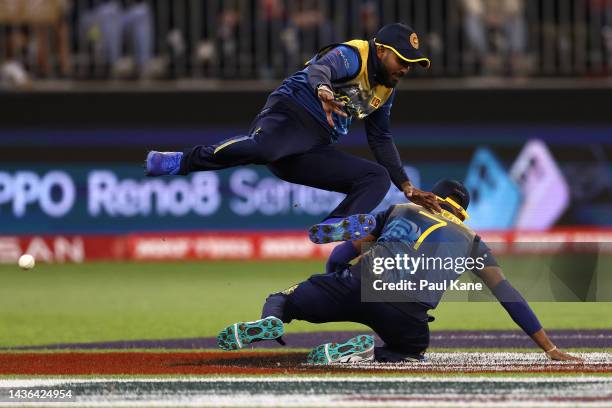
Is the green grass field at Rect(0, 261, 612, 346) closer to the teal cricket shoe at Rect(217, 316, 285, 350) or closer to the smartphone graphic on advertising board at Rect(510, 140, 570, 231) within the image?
the teal cricket shoe at Rect(217, 316, 285, 350)

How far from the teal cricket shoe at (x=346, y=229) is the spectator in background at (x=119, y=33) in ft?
34.5

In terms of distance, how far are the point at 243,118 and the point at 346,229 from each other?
32.6ft

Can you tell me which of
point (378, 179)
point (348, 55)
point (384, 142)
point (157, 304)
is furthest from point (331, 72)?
point (157, 304)

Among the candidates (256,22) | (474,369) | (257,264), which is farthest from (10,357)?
(256,22)

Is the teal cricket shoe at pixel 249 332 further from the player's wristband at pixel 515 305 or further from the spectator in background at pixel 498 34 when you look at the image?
the spectator in background at pixel 498 34

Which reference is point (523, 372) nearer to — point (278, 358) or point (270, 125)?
point (278, 358)

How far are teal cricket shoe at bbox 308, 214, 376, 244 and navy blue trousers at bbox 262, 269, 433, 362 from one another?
0.83 feet

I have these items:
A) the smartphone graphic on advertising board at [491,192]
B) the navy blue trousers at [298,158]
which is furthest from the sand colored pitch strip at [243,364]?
the smartphone graphic on advertising board at [491,192]

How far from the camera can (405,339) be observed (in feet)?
28.1

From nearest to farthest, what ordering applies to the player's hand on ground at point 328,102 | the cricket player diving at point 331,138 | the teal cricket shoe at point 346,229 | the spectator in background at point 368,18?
1. the player's hand on ground at point 328,102
2. the teal cricket shoe at point 346,229
3. the cricket player diving at point 331,138
4. the spectator in background at point 368,18

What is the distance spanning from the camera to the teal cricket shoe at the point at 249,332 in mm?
8188

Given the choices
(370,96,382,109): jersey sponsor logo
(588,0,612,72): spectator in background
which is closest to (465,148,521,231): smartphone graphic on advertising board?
(588,0,612,72): spectator in background

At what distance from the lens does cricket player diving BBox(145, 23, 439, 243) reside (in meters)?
8.79

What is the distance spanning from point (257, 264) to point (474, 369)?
398 inches
